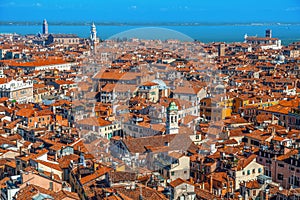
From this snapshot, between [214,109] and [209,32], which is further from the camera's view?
[209,32]

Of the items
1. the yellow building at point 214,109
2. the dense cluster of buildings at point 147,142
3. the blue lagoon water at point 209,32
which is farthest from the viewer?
the blue lagoon water at point 209,32

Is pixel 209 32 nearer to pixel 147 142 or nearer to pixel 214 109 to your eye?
pixel 214 109

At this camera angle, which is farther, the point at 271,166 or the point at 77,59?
the point at 77,59

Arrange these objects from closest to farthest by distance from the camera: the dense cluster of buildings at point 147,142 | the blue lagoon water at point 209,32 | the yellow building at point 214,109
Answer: the dense cluster of buildings at point 147,142
the yellow building at point 214,109
the blue lagoon water at point 209,32

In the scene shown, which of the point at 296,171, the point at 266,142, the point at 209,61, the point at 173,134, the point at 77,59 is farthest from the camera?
the point at 77,59

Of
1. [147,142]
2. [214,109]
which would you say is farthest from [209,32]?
[147,142]

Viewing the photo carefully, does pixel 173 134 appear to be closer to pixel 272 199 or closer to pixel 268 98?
pixel 272 199

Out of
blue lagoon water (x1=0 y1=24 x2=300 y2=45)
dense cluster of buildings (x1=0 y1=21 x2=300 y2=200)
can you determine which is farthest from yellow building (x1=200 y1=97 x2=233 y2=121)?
blue lagoon water (x1=0 y1=24 x2=300 y2=45)

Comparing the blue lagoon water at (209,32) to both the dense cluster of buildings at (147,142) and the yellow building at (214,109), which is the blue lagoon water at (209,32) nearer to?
the dense cluster of buildings at (147,142)

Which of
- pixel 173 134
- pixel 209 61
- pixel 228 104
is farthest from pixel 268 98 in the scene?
pixel 209 61

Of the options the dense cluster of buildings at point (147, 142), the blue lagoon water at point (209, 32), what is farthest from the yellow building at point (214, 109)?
the blue lagoon water at point (209, 32)

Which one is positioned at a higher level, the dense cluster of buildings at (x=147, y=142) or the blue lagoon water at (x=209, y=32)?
the blue lagoon water at (x=209, y=32)
